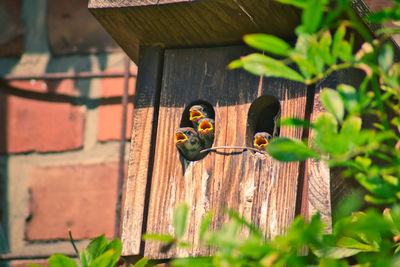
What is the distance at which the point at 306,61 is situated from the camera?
2.86 feet

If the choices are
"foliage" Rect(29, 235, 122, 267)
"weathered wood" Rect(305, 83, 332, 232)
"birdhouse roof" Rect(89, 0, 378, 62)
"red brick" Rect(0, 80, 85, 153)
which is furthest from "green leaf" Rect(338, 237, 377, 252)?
"red brick" Rect(0, 80, 85, 153)

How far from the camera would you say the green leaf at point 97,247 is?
128 cm

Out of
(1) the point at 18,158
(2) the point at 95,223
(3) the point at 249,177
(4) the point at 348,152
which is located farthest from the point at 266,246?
(1) the point at 18,158

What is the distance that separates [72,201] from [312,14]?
153cm

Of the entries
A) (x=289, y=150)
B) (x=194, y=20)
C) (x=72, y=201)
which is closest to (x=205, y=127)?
(x=194, y=20)

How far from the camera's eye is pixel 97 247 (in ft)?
4.22

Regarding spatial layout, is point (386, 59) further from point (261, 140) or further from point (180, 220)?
point (261, 140)

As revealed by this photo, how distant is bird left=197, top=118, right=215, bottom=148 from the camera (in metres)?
1.65

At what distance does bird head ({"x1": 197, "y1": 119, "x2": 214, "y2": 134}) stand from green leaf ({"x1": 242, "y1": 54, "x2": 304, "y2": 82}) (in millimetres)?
758

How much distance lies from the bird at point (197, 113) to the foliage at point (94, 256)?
1.40ft

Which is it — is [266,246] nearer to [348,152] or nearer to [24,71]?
[348,152]

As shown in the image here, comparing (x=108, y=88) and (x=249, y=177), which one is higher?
(x=108, y=88)

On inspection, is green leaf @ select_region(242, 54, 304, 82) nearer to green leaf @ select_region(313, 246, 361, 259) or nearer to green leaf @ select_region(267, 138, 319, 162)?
green leaf @ select_region(267, 138, 319, 162)

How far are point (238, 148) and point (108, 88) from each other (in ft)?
2.71
